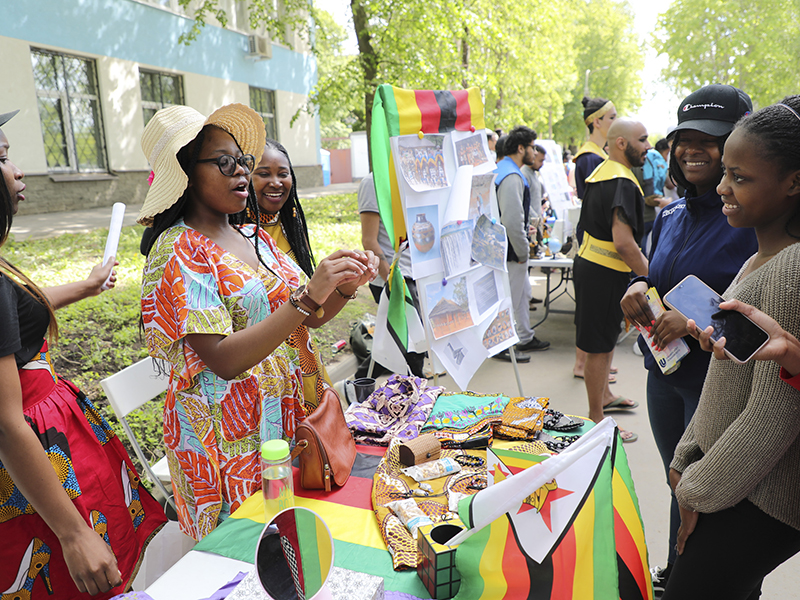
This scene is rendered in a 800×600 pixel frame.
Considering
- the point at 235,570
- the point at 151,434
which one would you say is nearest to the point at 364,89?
the point at 151,434

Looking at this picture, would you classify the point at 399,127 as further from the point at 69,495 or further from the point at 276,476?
the point at 69,495

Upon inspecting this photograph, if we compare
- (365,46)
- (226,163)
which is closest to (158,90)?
(365,46)

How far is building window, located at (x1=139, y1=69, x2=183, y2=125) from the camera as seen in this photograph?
13.5m

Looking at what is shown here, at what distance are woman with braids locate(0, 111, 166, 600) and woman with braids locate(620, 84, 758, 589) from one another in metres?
1.80

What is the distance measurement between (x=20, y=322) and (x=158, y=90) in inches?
572

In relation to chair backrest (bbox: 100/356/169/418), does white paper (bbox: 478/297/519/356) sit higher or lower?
lower

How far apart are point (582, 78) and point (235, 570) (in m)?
36.4

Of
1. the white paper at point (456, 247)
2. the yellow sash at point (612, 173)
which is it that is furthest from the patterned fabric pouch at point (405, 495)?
the yellow sash at point (612, 173)

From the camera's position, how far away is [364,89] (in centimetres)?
1073

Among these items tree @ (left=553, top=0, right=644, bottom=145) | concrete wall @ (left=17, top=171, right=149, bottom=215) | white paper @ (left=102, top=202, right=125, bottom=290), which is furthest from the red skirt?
tree @ (left=553, top=0, right=644, bottom=145)

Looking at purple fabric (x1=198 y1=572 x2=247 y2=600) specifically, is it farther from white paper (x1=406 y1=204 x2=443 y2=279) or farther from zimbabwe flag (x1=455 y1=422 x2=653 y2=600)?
white paper (x1=406 y1=204 x2=443 y2=279)

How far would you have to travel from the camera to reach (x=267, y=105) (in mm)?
17703

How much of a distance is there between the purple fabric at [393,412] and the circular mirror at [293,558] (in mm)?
964

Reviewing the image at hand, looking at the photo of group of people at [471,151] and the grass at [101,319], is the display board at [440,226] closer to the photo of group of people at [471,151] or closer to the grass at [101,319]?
the photo of group of people at [471,151]
